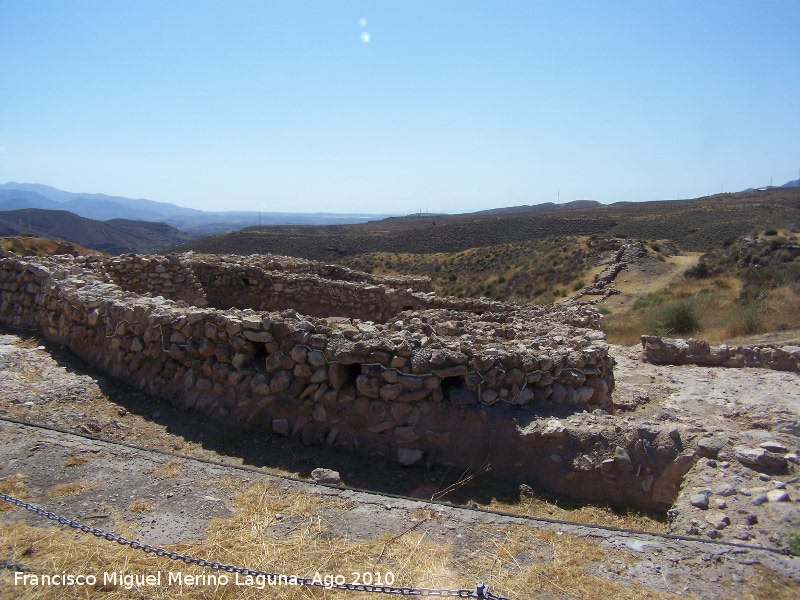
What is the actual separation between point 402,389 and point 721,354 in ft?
20.5

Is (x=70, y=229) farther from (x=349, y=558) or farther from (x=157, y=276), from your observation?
(x=349, y=558)

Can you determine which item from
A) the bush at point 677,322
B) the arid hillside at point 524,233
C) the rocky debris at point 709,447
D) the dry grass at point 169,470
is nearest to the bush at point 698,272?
the bush at point 677,322

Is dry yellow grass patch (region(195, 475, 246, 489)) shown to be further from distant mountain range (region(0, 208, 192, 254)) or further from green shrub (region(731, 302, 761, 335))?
distant mountain range (region(0, 208, 192, 254))

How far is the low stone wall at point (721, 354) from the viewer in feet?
27.3

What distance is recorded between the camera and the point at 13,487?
3824mm

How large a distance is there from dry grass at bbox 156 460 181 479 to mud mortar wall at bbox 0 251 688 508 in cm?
138

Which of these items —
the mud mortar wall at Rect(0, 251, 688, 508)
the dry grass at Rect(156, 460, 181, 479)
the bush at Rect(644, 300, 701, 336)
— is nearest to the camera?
the dry grass at Rect(156, 460, 181, 479)

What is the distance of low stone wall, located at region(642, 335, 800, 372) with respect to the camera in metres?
8.31

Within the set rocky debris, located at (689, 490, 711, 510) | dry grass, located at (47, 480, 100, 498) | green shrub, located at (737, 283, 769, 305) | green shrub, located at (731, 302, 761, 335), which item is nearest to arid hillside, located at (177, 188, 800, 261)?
green shrub, located at (737, 283, 769, 305)

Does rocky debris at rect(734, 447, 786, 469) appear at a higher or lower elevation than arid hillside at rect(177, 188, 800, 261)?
lower

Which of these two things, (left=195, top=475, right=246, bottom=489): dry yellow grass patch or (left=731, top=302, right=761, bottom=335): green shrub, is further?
(left=731, top=302, right=761, bottom=335): green shrub

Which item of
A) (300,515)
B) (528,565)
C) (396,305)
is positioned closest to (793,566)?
(528,565)

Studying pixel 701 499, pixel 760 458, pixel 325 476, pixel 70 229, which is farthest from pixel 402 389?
pixel 70 229

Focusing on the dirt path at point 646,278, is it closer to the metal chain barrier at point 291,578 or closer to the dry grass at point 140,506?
the metal chain barrier at point 291,578
